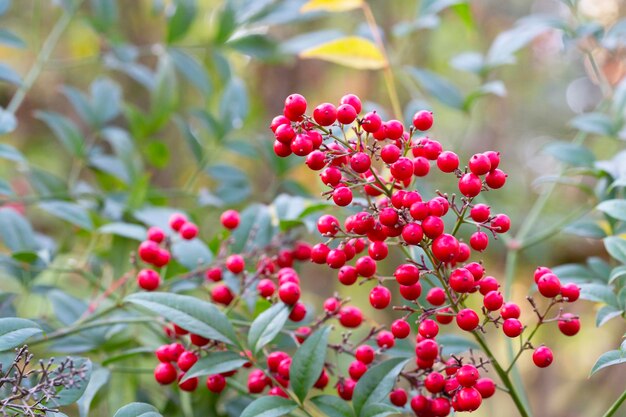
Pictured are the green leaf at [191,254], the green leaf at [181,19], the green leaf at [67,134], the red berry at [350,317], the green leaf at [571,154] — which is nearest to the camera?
the red berry at [350,317]

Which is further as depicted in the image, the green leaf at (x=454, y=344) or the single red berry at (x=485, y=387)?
the green leaf at (x=454, y=344)

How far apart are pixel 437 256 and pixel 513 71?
265 cm

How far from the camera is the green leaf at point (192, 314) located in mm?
701

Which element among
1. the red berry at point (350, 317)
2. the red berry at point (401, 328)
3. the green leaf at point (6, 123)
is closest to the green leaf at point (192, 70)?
the green leaf at point (6, 123)

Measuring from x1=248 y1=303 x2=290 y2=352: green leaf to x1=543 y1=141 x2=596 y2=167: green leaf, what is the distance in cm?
55

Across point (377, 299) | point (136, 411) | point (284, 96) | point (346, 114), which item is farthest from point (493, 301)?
point (284, 96)

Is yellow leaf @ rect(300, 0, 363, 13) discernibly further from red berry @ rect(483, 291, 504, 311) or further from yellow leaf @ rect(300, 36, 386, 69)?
red berry @ rect(483, 291, 504, 311)

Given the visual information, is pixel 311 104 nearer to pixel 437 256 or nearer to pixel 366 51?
pixel 366 51

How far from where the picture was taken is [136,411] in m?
0.65

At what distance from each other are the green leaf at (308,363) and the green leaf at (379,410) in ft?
0.21

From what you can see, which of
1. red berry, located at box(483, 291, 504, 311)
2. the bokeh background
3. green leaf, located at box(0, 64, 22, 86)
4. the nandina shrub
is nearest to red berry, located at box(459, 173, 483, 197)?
the nandina shrub

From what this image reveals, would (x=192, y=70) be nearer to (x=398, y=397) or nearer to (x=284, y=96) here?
(x=398, y=397)

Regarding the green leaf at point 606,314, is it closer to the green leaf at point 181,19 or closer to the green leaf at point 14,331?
the green leaf at point 14,331

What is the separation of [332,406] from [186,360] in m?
0.17
